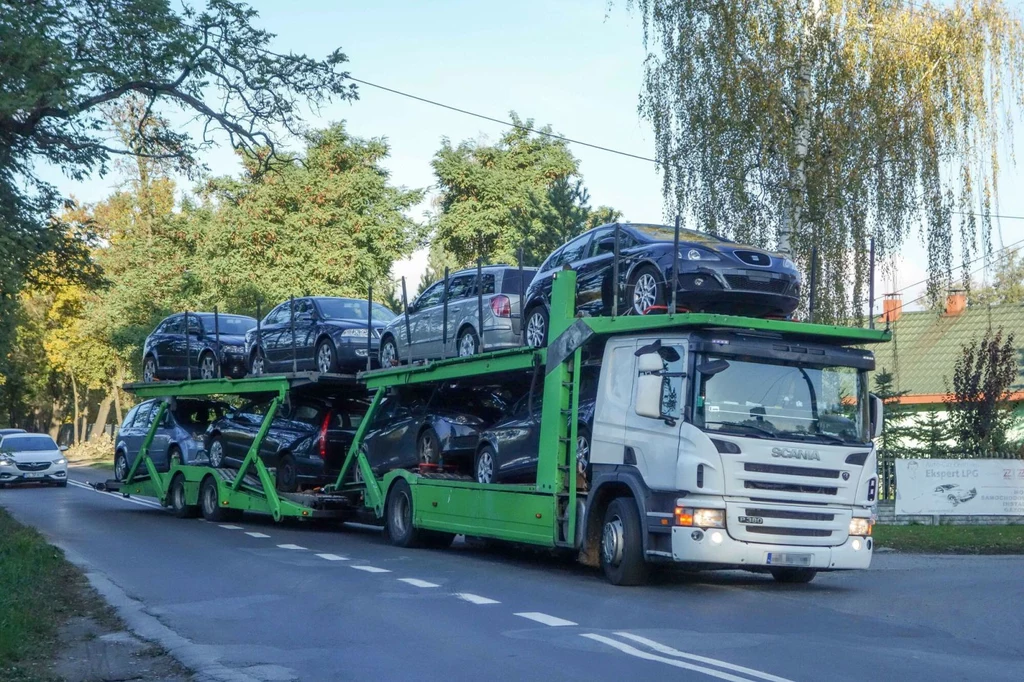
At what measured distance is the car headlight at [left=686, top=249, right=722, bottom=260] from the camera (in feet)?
43.3

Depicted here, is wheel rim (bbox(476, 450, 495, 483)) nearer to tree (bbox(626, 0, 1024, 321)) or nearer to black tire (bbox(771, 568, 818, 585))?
black tire (bbox(771, 568, 818, 585))

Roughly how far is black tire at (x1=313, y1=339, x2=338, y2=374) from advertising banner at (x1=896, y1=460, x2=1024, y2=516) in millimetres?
9995

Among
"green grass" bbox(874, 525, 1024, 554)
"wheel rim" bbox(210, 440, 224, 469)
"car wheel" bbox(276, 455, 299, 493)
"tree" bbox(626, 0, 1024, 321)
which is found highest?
"tree" bbox(626, 0, 1024, 321)

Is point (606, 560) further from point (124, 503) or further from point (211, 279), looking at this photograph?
point (211, 279)

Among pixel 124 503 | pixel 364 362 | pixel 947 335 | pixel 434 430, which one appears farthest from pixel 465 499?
pixel 947 335

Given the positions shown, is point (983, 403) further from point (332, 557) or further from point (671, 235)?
point (332, 557)

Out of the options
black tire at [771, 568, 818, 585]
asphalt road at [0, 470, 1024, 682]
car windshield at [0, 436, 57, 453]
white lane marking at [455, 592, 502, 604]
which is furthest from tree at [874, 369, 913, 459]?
car windshield at [0, 436, 57, 453]

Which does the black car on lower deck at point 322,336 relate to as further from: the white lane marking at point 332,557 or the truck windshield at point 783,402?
the truck windshield at point 783,402

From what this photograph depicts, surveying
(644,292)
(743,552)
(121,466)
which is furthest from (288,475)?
(743,552)

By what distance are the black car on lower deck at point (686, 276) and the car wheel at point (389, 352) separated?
5046 mm

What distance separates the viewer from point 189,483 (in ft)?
74.5

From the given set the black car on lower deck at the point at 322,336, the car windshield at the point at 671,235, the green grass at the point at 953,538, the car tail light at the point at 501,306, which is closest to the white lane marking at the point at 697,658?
the car windshield at the point at 671,235

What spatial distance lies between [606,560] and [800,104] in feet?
39.0

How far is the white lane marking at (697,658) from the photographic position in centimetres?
777
